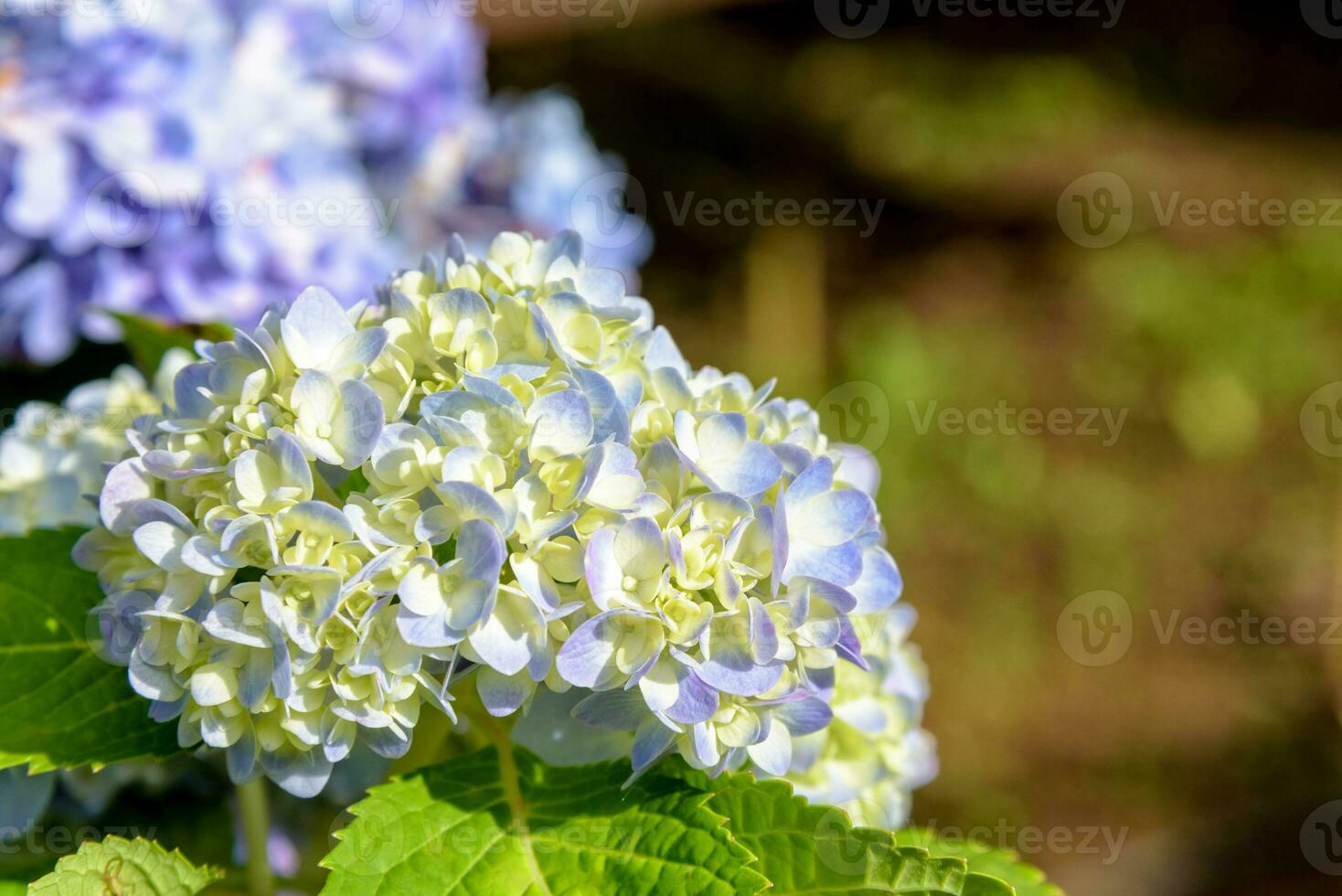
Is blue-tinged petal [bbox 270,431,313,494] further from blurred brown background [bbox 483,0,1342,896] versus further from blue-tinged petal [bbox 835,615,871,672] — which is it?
blurred brown background [bbox 483,0,1342,896]

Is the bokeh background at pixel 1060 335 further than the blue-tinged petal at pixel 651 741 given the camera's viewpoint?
Yes

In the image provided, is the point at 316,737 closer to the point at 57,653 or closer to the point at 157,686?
the point at 157,686

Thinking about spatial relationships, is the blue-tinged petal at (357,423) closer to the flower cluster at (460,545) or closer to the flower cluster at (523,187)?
the flower cluster at (460,545)

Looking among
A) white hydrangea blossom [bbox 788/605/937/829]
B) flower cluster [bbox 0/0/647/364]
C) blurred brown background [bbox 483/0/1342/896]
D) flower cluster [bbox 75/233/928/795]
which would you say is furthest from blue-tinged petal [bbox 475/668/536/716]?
blurred brown background [bbox 483/0/1342/896]

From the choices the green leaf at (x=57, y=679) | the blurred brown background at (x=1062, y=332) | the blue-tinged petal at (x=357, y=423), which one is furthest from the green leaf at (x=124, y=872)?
the blurred brown background at (x=1062, y=332)

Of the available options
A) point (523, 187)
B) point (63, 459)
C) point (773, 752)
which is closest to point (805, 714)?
point (773, 752)

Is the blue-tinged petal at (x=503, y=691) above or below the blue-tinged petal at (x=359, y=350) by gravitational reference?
below

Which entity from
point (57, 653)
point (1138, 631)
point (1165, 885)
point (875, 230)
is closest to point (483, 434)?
point (57, 653)

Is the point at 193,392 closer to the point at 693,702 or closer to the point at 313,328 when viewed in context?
the point at 313,328
